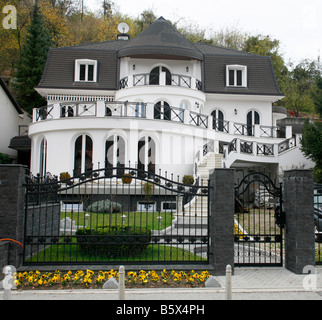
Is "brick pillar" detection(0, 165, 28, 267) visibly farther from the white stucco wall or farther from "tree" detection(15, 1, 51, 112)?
"tree" detection(15, 1, 51, 112)

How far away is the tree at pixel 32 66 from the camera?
3275cm

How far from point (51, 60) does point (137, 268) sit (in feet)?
74.2

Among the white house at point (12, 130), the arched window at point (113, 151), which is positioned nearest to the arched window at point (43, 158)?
the arched window at point (113, 151)

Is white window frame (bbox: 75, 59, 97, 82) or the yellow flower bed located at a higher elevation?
white window frame (bbox: 75, 59, 97, 82)

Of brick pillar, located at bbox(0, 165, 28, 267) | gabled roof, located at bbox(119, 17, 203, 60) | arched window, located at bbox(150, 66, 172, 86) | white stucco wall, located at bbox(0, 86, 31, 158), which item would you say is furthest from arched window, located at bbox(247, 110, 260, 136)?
brick pillar, located at bbox(0, 165, 28, 267)

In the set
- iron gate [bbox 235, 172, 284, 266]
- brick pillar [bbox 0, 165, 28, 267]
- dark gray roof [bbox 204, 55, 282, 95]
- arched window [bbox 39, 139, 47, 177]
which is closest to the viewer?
brick pillar [bbox 0, 165, 28, 267]

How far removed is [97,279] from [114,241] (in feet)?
4.01

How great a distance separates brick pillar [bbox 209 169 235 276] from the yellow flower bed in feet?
1.65

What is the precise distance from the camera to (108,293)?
6.86 m

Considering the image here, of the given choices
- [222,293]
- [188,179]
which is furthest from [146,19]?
[222,293]

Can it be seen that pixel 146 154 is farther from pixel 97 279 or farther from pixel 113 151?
Answer: pixel 97 279

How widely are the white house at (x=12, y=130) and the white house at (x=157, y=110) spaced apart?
145 inches

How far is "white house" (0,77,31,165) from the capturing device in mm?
27266
